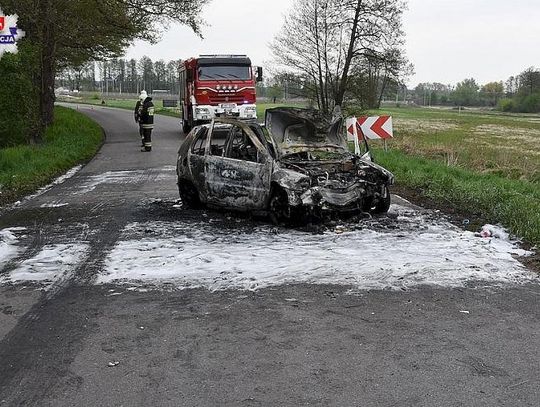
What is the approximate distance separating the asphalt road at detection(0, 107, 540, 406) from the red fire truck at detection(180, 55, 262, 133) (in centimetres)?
1634

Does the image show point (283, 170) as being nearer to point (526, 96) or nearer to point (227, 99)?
point (227, 99)

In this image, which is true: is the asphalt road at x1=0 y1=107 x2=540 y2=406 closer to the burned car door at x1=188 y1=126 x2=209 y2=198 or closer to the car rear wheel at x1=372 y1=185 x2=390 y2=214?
the car rear wheel at x1=372 y1=185 x2=390 y2=214

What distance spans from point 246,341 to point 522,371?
6.60 feet

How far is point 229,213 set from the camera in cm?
977

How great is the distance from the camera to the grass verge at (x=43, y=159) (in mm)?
12828

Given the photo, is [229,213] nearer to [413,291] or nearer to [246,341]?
[413,291]

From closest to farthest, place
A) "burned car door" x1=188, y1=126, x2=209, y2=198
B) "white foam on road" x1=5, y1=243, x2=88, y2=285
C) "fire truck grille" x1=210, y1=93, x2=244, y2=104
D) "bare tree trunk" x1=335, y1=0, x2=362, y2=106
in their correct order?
"white foam on road" x1=5, y1=243, x2=88, y2=285, "burned car door" x1=188, y1=126, x2=209, y2=198, "fire truck grille" x1=210, y1=93, x2=244, y2=104, "bare tree trunk" x1=335, y1=0, x2=362, y2=106

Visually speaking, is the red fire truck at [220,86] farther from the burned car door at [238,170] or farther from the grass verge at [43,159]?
the burned car door at [238,170]

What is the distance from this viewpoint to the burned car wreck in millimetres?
8609

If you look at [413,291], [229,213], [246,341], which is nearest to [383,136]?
[229,213]

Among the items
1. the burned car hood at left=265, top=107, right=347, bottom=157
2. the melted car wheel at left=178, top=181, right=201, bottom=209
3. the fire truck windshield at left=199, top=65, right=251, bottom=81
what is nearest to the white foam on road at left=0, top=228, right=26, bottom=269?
the melted car wheel at left=178, top=181, right=201, bottom=209

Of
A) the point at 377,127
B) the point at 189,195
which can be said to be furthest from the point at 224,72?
the point at 189,195

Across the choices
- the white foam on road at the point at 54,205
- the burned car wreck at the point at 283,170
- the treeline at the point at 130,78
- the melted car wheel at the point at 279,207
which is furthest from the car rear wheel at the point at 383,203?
the treeline at the point at 130,78

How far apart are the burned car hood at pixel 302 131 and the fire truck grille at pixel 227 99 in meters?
13.4
